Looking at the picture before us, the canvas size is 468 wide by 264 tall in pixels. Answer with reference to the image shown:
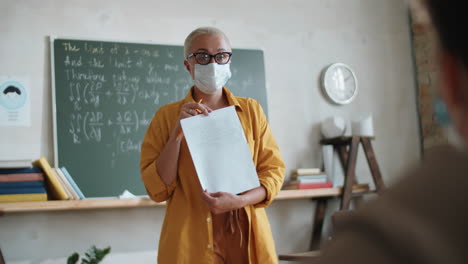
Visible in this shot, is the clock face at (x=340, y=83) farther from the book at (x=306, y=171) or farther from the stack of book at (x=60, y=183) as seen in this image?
the stack of book at (x=60, y=183)

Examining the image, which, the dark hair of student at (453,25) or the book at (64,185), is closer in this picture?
the dark hair of student at (453,25)

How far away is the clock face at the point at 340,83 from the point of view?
399 cm

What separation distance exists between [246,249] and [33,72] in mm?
2166

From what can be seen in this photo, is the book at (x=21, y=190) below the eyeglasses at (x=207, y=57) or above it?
below

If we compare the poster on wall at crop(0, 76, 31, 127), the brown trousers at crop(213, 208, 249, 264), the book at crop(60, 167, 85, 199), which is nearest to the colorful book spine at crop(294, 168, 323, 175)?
the book at crop(60, 167, 85, 199)

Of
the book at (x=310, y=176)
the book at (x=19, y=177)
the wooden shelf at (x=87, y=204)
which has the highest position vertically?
the book at (x=19, y=177)

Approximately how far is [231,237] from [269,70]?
2.30 meters

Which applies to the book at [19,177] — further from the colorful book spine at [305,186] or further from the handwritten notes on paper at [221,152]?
the colorful book spine at [305,186]

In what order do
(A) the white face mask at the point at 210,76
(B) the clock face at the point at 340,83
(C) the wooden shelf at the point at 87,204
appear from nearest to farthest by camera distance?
1. (A) the white face mask at the point at 210,76
2. (C) the wooden shelf at the point at 87,204
3. (B) the clock face at the point at 340,83

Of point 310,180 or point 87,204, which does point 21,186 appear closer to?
point 87,204

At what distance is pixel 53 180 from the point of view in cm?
293

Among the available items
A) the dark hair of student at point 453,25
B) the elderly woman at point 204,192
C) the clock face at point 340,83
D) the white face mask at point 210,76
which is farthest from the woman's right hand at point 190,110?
the clock face at point 340,83

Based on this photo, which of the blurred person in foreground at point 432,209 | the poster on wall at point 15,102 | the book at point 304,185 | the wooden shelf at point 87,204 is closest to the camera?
the blurred person in foreground at point 432,209

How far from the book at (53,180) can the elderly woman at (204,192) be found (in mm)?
1319
